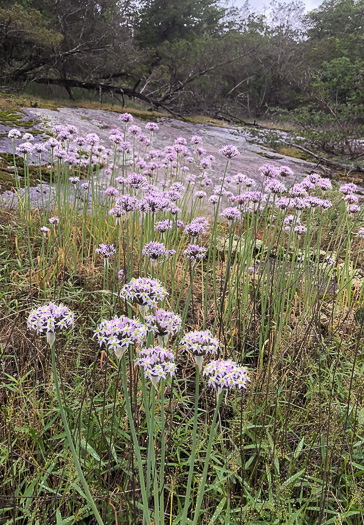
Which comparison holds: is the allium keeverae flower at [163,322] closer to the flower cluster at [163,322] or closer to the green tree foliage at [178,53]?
the flower cluster at [163,322]

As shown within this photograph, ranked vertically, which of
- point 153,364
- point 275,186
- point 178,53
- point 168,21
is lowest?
point 153,364

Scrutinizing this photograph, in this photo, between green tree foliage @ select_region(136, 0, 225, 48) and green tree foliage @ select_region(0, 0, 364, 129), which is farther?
green tree foliage @ select_region(136, 0, 225, 48)

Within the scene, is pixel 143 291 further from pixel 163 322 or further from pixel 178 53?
pixel 178 53

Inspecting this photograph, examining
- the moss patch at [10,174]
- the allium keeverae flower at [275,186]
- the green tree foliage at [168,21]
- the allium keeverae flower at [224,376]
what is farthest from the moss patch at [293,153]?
the green tree foliage at [168,21]

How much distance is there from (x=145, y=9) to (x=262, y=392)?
32466 millimetres

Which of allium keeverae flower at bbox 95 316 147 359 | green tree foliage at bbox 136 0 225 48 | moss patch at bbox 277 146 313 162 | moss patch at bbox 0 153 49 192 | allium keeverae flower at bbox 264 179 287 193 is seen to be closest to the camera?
allium keeverae flower at bbox 95 316 147 359

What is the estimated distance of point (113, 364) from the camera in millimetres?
2064

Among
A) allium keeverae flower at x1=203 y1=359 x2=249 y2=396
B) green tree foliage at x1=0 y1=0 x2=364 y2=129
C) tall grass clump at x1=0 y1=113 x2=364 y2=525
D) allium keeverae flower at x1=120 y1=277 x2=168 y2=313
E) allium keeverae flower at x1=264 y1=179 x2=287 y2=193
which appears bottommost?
tall grass clump at x1=0 y1=113 x2=364 y2=525

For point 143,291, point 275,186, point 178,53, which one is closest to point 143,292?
point 143,291

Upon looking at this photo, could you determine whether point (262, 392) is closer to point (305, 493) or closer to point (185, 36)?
point (305, 493)

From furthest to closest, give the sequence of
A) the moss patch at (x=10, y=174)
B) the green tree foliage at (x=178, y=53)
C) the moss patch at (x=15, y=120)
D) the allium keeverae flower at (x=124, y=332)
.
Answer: the green tree foliage at (x=178, y=53), the moss patch at (x=15, y=120), the moss patch at (x=10, y=174), the allium keeverae flower at (x=124, y=332)

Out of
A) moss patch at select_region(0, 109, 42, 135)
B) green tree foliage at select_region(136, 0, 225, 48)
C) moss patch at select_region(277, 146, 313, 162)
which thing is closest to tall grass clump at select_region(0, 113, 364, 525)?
moss patch at select_region(0, 109, 42, 135)

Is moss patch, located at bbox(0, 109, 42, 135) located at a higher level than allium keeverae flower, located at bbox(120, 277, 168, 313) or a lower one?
higher

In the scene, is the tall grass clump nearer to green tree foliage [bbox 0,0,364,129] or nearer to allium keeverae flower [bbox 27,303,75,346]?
allium keeverae flower [bbox 27,303,75,346]
